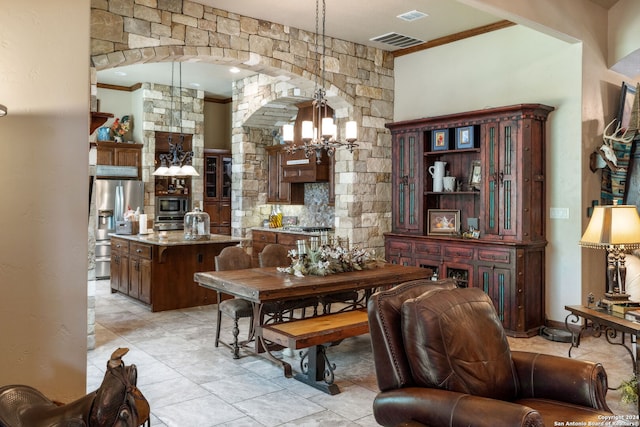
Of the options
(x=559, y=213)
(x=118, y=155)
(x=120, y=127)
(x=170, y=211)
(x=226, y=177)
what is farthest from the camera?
(x=226, y=177)

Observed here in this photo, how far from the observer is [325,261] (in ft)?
14.4

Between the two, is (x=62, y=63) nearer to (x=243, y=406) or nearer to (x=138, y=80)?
(x=243, y=406)

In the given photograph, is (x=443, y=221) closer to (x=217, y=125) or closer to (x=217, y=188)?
(x=217, y=188)

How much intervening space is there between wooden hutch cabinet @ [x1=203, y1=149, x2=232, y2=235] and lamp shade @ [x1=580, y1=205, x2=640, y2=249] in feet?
24.6

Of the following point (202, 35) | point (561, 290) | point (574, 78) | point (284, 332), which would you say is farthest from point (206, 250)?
point (574, 78)

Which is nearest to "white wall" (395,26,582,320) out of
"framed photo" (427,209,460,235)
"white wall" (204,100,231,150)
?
"framed photo" (427,209,460,235)

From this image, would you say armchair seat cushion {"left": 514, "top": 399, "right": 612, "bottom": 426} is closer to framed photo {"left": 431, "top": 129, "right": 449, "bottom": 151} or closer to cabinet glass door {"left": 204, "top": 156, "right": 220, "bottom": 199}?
framed photo {"left": 431, "top": 129, "right": 449, "bottom": 151}

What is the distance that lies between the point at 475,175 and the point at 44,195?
458 cm

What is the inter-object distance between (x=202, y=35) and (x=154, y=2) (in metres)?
0.53

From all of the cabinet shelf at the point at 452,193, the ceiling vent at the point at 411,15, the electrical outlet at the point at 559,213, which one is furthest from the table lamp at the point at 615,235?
the ceiling vent at the point at 411,15

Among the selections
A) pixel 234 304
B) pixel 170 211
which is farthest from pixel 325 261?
pixel 170 211

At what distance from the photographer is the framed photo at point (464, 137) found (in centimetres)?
559

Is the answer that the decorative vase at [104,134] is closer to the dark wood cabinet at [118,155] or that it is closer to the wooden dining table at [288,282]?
the dark wood cabinet at [118,155]

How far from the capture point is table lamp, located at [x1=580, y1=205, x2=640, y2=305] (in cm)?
353
